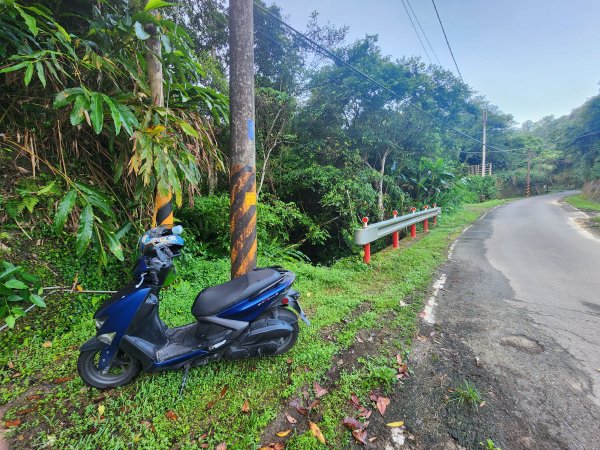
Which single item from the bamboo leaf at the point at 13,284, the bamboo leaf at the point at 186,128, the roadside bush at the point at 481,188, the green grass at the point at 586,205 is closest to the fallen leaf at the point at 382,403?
the bamboo leaf at the point at 186,128

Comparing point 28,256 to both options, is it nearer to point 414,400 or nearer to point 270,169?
point 414,400

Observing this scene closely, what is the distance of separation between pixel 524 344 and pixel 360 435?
1.96 m

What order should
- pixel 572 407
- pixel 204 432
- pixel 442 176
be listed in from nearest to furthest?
pixel 204 432
pixel 572 407
pixel 442 176

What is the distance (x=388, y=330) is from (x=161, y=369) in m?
2.09

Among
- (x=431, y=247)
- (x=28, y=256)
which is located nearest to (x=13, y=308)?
(x=28, y=256)

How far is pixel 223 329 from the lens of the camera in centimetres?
230

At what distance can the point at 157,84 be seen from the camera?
315 cm

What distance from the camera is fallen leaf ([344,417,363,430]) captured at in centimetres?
185

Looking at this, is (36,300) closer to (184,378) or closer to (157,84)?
(184,378)

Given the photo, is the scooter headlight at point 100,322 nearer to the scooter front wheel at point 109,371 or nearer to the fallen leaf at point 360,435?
the scooter front wheel at point 109,371

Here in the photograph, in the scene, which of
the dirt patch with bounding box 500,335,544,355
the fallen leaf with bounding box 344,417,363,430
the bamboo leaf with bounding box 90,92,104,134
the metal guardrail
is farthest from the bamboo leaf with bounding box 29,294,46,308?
the dirt patch with bounding box 500,335,544,355

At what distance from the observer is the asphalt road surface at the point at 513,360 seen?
180 centimetres

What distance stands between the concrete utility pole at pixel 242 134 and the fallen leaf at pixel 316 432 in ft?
5.04

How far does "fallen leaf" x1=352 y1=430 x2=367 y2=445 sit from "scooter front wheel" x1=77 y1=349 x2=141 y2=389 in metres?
1.69
